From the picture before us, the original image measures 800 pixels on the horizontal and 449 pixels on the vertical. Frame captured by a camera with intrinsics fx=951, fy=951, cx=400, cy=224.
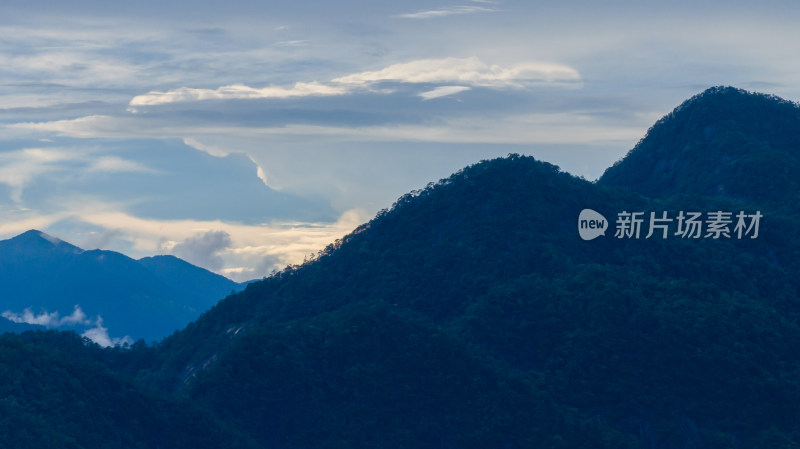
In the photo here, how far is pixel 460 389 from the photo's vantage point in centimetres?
6431

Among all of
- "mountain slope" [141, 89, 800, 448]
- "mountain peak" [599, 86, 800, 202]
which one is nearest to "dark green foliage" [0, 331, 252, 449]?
"mountain slope" [141, 89, 800, 448]

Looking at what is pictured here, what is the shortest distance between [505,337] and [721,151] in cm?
4396

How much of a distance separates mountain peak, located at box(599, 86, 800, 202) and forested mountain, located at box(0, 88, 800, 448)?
5.61m

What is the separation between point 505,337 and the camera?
7181 cm

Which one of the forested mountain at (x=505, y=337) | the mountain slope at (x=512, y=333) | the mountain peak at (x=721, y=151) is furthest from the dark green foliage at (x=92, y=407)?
the mountain peak at (x=721, y=151)

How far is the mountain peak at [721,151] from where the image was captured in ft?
318

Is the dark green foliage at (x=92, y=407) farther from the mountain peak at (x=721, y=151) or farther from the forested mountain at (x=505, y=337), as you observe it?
the mountain peak at (x=721, y=151)

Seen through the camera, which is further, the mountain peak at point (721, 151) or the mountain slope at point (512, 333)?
the mountain peak at point (721, 151)

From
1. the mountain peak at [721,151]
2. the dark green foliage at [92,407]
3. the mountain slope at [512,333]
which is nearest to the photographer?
the dark green foliage at [92,407]

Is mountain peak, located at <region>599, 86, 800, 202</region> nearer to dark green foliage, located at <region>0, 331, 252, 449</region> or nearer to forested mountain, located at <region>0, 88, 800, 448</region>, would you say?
forested mountain, located at <region>0, 88, 800, 448</region>

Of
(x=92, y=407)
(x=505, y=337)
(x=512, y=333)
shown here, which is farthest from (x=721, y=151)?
(x=92, y=407)

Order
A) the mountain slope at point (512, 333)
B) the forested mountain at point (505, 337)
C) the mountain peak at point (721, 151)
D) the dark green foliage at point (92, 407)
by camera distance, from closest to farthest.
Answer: the dark green foliage at point (92, 407), the forested mountain at point (505, 337), the mountain slope at point (512, 333), the mountain peak at point (721, 151)

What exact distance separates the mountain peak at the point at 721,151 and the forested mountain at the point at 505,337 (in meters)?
5.61

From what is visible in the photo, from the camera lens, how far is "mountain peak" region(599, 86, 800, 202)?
9700 cm
